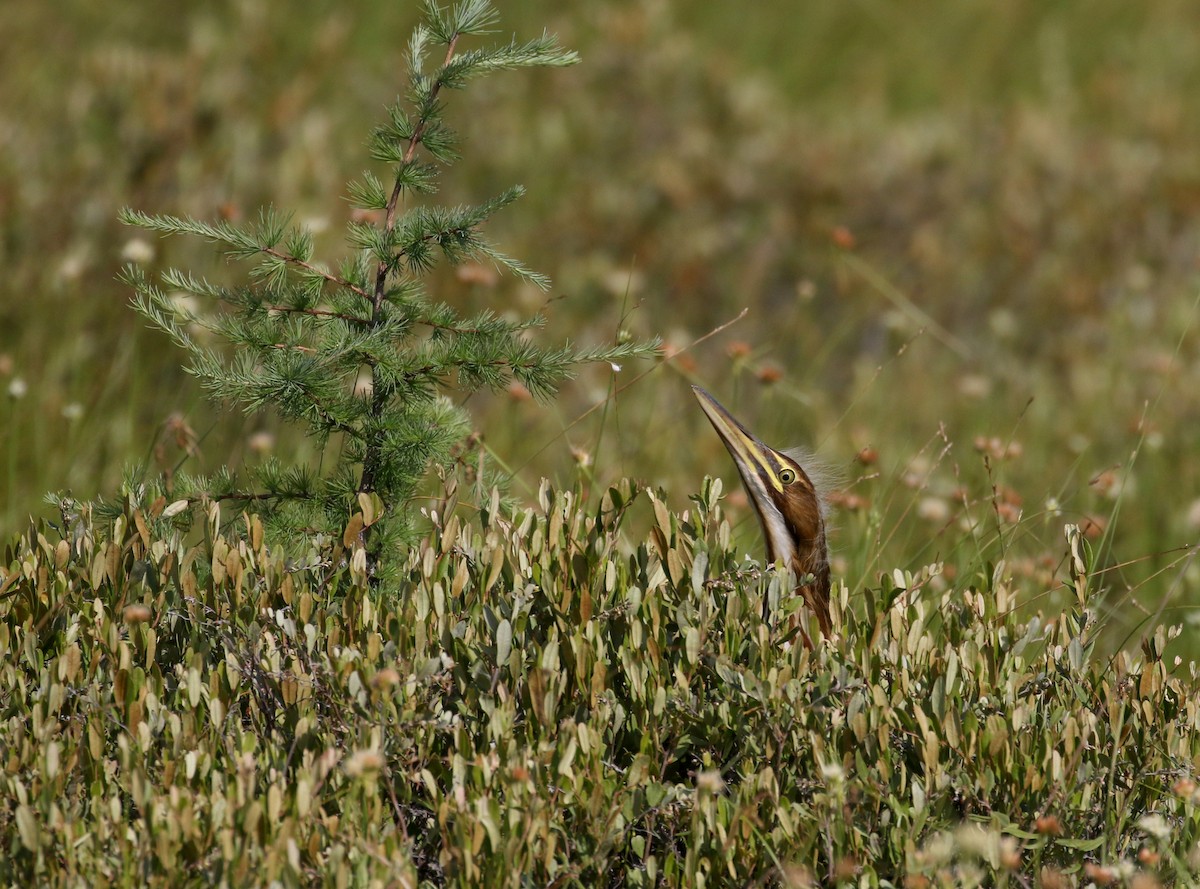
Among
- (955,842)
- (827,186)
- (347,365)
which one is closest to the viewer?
A: (955,842)

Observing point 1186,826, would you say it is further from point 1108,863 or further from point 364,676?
point 364,676

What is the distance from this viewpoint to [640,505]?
587cm

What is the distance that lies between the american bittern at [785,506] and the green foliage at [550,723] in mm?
415

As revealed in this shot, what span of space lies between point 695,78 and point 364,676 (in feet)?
28.4

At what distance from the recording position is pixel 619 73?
10.6 metres

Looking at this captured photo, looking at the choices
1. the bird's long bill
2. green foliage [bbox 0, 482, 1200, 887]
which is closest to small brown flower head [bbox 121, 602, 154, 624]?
green foliage [bbox 0, 482, 1200, 887]

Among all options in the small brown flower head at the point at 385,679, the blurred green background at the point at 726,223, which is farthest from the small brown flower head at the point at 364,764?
the blurred green background at the point at 726,223

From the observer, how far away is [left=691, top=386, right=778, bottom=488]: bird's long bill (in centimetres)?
360

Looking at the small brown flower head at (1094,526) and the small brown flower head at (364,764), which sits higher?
the small brown flower head at (1094,526)

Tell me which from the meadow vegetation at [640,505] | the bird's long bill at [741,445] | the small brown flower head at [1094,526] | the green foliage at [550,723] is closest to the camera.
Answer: the green foliage at [550,723]

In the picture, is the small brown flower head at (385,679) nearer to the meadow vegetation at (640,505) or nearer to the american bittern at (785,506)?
the meadow vegetation at (640,505)

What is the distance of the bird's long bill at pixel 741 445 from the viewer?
142 inches

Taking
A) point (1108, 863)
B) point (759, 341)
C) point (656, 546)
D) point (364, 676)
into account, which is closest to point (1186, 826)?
point (1108, 863)

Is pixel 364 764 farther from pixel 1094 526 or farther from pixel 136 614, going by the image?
pixel 1094 526
